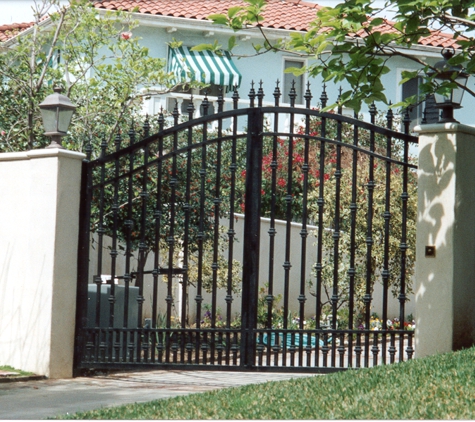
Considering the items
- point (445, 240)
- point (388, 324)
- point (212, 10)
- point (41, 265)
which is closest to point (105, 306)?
point (41, 265)

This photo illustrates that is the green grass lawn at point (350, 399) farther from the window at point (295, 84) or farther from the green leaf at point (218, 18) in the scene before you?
the window at point (295, 84)

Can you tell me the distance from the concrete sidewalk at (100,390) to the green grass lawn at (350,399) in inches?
38.1

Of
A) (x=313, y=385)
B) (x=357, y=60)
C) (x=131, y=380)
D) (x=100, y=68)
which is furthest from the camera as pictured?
(x=100, y=68)

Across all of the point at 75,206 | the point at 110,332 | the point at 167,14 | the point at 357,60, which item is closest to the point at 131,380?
the point at 110,332

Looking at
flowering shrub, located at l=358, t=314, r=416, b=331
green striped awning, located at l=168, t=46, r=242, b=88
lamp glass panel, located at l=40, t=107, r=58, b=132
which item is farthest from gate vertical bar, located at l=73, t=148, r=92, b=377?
green striped awning, located at l=168, t=46, r=242, b=88

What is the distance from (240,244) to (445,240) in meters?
7.91

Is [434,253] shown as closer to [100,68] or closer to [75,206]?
[75,206]

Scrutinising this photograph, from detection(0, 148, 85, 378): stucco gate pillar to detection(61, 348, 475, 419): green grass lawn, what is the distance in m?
2.59

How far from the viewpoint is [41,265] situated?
Answer: 26.3 feet

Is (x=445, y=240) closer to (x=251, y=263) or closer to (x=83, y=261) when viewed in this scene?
(x=251, y=263)

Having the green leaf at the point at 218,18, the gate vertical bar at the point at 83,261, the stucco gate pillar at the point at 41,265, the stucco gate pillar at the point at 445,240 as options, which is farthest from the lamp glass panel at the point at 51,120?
the stucco gate pillar at the point at 445,240

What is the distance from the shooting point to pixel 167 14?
19047 mm

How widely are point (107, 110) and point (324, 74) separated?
4.58m

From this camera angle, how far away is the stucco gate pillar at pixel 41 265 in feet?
26.0
